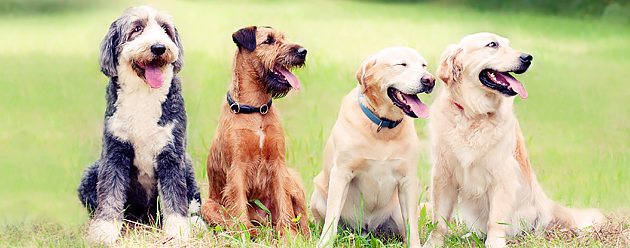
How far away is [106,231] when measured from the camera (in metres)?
3.52

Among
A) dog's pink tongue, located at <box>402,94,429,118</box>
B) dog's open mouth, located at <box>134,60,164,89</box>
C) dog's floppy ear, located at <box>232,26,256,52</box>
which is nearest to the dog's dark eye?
dog's open mouth, located at <box>134,60,164,89</box>

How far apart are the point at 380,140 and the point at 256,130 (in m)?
0.88

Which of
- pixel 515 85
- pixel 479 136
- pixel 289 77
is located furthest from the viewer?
pixel 289 77

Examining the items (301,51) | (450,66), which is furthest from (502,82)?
(301,51)

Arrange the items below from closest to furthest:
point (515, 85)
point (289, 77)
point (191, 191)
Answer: point (515, 85) < point (289, 77) < point (191, 191)

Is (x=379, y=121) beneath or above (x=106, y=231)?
above

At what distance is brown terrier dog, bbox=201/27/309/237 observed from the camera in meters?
3.73

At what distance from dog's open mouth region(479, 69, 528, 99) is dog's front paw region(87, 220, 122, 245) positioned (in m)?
2.68

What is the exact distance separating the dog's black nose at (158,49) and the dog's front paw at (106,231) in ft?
3.84

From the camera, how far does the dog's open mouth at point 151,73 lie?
343 cm

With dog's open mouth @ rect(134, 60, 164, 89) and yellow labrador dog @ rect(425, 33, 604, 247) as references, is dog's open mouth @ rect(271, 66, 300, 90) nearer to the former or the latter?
dog's open mouth @ rect(134, 60, 164, 89)

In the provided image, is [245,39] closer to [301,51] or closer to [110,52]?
[301,51]

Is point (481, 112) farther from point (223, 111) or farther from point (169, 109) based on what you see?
point (169, 109)

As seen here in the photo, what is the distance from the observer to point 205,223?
4000 millimetres
